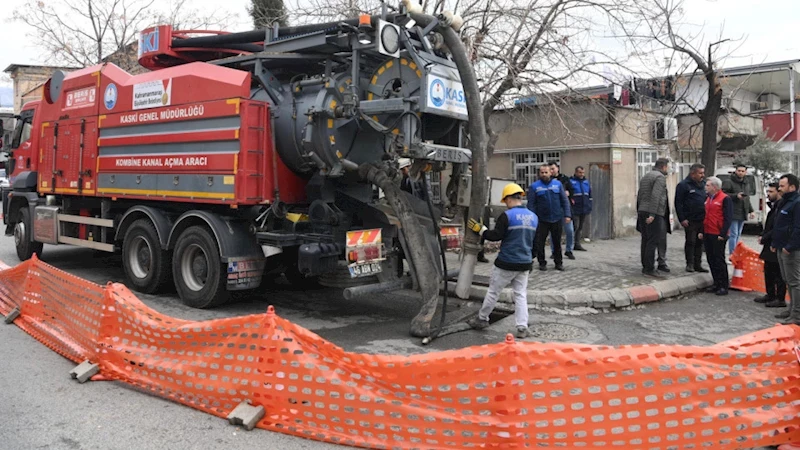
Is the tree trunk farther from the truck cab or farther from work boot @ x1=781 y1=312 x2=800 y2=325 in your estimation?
the truck cab

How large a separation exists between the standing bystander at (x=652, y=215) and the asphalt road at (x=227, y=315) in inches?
38.7

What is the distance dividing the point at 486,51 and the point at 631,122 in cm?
564

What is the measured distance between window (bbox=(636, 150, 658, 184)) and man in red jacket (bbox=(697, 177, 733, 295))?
6676 mm

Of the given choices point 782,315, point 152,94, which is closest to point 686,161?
point 782,315

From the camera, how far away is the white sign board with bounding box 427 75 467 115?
596cm

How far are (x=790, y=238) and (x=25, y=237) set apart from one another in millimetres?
11665

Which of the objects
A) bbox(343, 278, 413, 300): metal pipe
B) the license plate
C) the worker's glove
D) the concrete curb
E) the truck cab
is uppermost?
the truck cab

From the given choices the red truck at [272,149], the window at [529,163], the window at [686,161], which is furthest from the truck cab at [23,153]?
the window at [686,161]

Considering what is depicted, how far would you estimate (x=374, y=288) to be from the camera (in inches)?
253

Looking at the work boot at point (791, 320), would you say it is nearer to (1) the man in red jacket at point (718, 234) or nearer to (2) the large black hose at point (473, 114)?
(1) the man in red jacket at point (718, 234)

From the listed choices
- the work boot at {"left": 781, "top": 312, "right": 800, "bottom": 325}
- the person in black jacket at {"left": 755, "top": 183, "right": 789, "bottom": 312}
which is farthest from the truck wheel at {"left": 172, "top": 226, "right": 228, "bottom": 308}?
the person in black jacket at {"left": 755, "top": 183, "right": 789, "bottom": 312}

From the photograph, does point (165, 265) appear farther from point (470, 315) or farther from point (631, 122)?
point (631, 122)

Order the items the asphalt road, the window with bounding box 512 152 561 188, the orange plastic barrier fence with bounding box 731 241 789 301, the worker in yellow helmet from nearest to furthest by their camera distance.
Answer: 1. the asphalt road
2. the worker in yellow helmet
3. the orange plastic barrier fence with bounding box 731 241 789 301
4. the window with bounding box 512 152 561 188

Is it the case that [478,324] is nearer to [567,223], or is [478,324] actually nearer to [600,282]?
[600,282]
